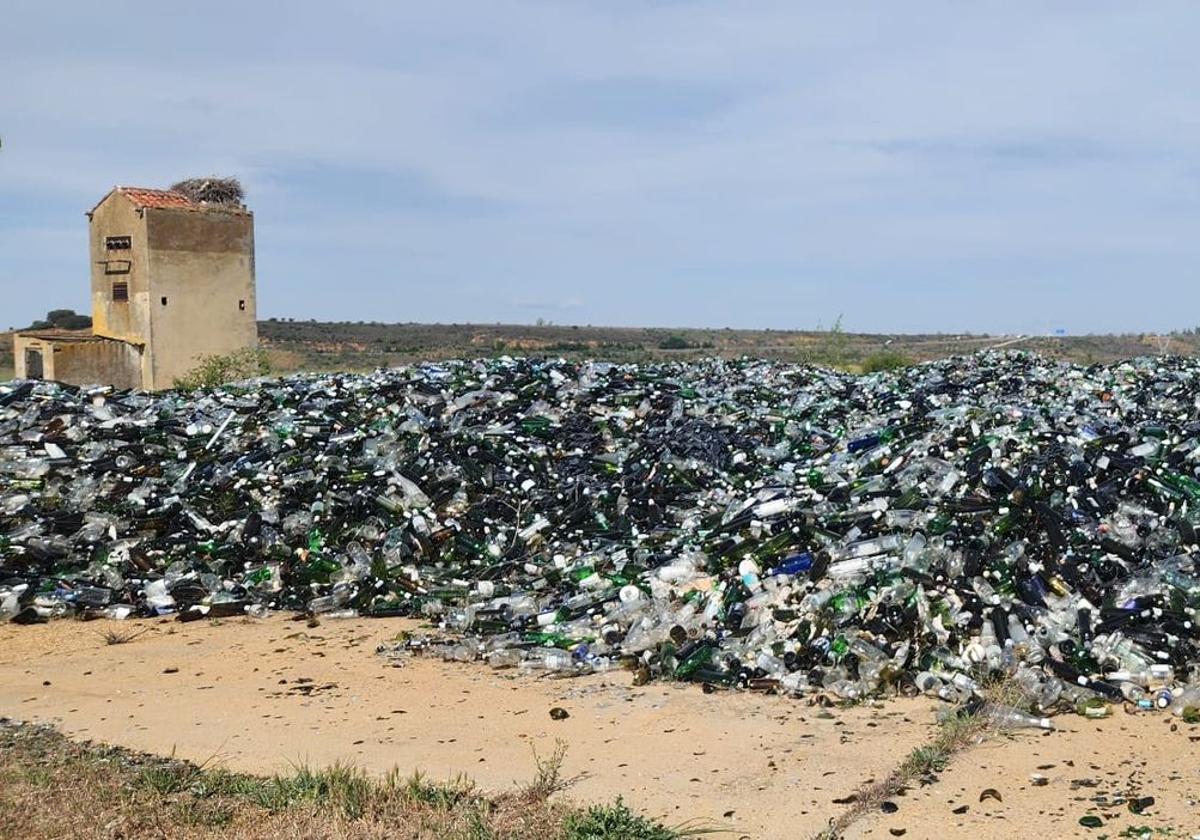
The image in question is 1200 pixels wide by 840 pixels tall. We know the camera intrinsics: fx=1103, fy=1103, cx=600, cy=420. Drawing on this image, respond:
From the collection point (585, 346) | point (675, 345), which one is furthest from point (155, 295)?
point (675, 345)

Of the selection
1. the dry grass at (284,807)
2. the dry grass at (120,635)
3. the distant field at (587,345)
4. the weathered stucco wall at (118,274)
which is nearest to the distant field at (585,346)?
the distant field at (587,345)

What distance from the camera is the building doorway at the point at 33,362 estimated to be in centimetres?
1980

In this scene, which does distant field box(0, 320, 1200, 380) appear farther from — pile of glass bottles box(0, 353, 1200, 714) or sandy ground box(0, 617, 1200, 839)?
sandy ground box(0, 617, 1200, 839)

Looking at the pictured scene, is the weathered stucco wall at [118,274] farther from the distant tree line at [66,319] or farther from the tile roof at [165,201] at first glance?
the distant tree line at [66,319]

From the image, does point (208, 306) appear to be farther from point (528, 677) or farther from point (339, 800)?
point (339, 800)

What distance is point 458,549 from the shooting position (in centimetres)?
791

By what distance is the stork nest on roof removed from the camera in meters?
21.5

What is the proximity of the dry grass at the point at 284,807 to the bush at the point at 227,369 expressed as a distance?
15424 mm

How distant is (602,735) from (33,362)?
1835 cm

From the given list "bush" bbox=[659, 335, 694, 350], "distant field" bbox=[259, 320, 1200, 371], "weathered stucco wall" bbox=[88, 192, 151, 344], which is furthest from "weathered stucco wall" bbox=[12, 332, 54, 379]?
"bush" bbox=[659, 335, 694, 350]

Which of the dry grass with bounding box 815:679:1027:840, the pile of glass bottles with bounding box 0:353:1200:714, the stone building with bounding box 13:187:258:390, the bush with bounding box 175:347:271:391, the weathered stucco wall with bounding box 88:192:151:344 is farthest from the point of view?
the weathered stucco wall with bounding box 88:192:151:344

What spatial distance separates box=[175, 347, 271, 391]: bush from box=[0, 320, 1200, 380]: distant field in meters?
6.15

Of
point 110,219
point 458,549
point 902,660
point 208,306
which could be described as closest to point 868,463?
point 902,660

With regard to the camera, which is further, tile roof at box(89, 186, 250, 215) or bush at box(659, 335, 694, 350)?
bush at box(659, 335, 694, 350)
